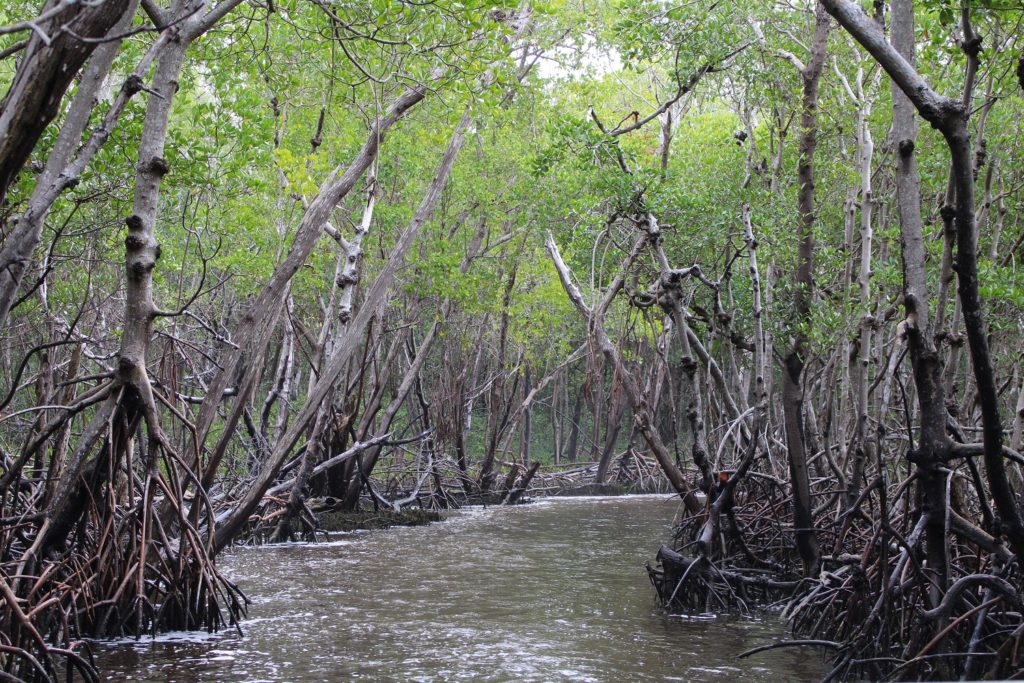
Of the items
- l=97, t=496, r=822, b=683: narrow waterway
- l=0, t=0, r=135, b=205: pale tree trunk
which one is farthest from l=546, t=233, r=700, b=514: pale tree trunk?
l=0, t=0, r=135, b=205: pale tree trunk

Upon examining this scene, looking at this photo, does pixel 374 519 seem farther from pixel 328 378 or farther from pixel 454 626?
pixel 454 626

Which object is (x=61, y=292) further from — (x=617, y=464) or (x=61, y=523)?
(x=617, y=464)

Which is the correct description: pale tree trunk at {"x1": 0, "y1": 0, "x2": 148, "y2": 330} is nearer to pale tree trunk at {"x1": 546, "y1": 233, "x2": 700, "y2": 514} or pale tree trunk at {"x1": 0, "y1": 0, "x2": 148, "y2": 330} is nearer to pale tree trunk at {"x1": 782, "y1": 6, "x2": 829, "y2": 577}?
pale tree trunk at {"x1": 782, "y1": 6, "x2": 829, "y2": 577}

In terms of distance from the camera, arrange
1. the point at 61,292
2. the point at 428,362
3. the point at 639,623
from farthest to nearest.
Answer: the point at 428,362
the point at 61,292
the point at 639,623

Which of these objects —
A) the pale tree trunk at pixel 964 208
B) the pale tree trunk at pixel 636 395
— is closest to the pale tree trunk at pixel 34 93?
the pale tree trunk at pixel 964 208

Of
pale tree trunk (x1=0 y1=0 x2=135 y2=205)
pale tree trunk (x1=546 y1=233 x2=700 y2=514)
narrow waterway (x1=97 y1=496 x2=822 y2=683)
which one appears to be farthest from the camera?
pale tree trunk (x1=546 y1=233 x2=700 y2=514)

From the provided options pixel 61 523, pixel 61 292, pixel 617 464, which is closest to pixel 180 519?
pixel 61 523

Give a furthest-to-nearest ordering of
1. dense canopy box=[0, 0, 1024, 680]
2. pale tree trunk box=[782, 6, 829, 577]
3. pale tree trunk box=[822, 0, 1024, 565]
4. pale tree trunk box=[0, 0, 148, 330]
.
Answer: pale tree trunk box=[782, 6, 829, 577] < dense canopy box=[0, 0, 1024, 680] < pale tree trunk box=[0, 0, 148, 330] < pale tree trunk box=[822, 0, 1024, 565]

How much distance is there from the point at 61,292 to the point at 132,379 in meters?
7.12

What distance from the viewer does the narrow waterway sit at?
6531 mm

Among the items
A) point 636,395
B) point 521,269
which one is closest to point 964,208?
point 636,395

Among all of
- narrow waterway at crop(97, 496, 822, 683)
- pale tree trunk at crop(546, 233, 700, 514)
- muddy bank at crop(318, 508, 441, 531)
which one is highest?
pale tree trunk at crop(546, 233, 700, 514)

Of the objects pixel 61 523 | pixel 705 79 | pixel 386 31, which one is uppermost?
pixel 705 79

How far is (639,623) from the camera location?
8.36 metres
